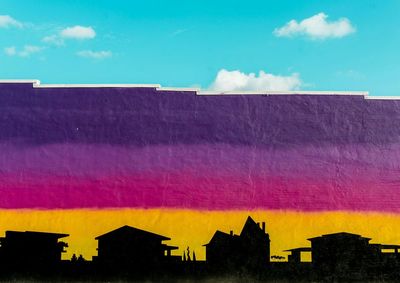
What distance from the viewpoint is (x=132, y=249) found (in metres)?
14.0

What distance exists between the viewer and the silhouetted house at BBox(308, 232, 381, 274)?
14.1m

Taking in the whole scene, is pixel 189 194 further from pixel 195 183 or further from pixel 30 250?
pixel 30 250

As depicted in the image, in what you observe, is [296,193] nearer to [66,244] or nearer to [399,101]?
[399,101]

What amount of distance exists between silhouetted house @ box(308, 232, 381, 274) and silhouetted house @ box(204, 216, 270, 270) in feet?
3.75

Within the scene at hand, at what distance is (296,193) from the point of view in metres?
14.2

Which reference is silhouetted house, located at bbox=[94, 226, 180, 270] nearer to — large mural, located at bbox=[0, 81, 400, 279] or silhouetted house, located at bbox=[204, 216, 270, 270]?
large mural, located at bbox=[0, 81, 400, 279]

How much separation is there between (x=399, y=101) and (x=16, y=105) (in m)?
8.99

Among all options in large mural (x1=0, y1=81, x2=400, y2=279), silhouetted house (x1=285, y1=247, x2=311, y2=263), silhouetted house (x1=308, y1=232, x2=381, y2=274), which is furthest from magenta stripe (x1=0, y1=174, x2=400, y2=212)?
silhouetted house (x1=285, y1=247, x2=311, y2=263)

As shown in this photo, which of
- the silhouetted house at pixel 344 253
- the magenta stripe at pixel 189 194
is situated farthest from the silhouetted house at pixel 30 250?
the silhouetted house at pixel 344 253

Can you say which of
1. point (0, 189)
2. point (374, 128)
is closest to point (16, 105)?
point (0, 189)

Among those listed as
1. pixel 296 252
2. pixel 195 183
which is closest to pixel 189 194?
pixel 195 183

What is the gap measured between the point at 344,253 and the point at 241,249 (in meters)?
2.36

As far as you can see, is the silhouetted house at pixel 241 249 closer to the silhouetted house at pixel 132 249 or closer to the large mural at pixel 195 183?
the large mural at pixel 195 183

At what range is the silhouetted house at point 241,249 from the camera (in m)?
14.0
